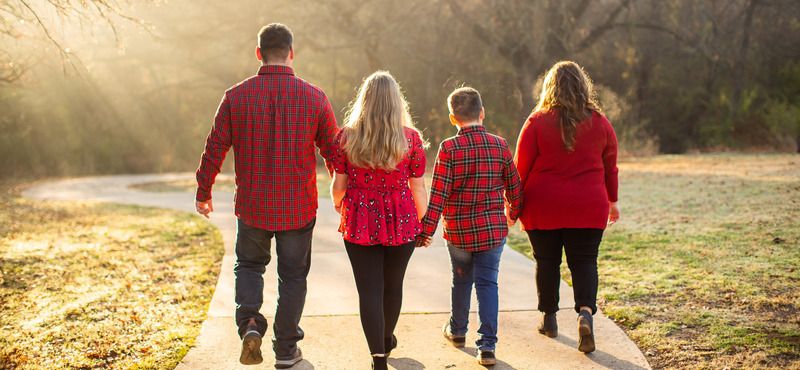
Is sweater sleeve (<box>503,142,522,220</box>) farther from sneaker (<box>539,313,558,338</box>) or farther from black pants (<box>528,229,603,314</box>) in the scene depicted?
sneaker (<box>539,313,558,338</box>)

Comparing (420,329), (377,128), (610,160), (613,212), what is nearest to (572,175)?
(610,160)

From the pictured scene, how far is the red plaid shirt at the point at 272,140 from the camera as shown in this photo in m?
3.93

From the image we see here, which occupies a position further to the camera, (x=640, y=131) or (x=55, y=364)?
(x=640, y=131)

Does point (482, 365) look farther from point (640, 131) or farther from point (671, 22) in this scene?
point (671, 22)

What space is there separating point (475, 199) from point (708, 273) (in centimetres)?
294

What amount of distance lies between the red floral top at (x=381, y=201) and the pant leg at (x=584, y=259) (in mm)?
952

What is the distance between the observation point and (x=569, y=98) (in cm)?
A: 418

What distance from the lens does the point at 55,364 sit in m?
4.14

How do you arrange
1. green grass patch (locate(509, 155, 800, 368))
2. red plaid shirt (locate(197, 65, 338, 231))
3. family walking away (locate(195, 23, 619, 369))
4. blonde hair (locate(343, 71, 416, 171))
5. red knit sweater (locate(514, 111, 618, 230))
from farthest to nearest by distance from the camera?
1. green grass patch (locate(509, 155, 800, 368))
2. red knit sweater (locate(514, 111, 618, 230))
3. red plaid shirt (locate(197, 65, 338, 231))
4. family walking away (locate(195, 23, 619, 369))
5. blonde hair (locate(343, 71, 416, 171))

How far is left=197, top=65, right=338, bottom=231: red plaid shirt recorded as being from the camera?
393cm

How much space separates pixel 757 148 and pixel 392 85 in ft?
68.7

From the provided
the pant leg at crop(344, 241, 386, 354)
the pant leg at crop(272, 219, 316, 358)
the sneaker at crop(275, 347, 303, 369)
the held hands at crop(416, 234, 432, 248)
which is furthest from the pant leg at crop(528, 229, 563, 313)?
the sneaker at crop(275, 347, 303, 369)

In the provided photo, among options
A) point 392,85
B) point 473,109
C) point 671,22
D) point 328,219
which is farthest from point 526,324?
point 671,22

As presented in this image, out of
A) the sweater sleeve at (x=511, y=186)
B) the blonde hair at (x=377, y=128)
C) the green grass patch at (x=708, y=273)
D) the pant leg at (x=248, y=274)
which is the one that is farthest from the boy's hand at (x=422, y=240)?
the green grass patch at (x=708, y=273)
